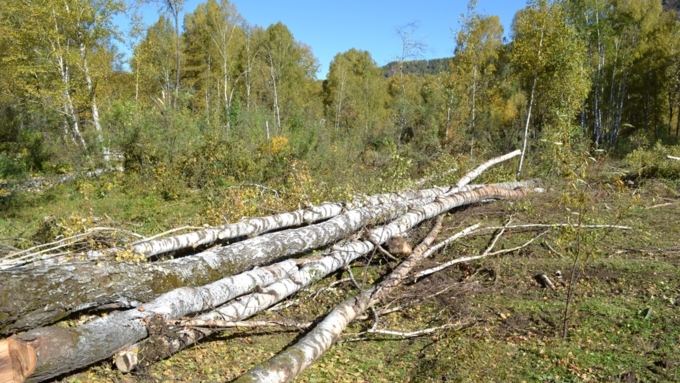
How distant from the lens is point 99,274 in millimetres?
4473

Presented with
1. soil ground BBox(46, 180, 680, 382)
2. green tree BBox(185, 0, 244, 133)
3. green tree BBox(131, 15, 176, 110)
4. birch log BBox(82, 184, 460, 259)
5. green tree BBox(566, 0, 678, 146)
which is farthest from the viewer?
green tree BBox(185, 0, 244, 133)

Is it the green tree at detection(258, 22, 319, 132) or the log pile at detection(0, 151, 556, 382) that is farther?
the green tree at detection(258, 22, 319, 132)

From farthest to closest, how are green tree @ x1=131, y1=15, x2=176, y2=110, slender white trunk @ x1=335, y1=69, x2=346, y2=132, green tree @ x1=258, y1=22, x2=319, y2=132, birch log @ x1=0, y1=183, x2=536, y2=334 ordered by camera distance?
slender white trunk @ x1=335, y1=69, x2=346, y2=132 < green tree @ x1=258, y1=22, x2=319, y2=132 < green tree @ x1=131, y1=15, x2=176, y2=110 < birch log @ x1=0, y1=183, x2=536, y2=334

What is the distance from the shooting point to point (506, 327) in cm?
518

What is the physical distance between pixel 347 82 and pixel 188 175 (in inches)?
786

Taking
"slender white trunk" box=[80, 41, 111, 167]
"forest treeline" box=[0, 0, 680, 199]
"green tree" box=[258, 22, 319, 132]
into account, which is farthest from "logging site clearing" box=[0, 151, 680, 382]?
"green tree" box=[258, 22, 319, 132]

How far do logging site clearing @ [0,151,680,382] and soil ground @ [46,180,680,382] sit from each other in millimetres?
21

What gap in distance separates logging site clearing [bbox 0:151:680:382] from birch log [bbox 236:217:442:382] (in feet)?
0.06

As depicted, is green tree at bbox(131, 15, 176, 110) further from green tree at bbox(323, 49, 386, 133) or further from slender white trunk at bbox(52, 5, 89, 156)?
green tree at bbox(323, 49, 386, 133)

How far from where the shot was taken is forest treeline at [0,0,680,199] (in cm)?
1273

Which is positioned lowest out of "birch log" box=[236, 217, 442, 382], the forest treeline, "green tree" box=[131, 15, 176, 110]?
"birch log" box=[236, 217, 442, 382]

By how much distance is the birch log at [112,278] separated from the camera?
3889 millimetres

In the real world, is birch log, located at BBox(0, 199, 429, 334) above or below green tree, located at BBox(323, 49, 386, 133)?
below

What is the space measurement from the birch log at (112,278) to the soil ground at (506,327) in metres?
0.71
